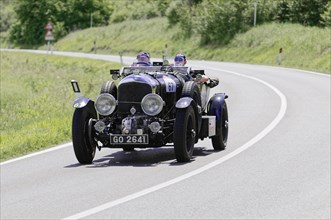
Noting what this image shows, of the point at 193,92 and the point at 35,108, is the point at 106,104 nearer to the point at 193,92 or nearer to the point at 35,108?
the point at 193,92

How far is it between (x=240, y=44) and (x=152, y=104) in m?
38.5

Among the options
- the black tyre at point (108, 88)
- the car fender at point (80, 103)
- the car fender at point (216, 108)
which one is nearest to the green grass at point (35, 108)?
the car fender at point (80, 103)

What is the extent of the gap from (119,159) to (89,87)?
13529mm

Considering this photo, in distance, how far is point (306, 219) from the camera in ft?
24.3

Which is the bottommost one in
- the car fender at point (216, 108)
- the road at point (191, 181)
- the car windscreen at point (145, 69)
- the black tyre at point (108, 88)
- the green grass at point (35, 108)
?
the green grass at point (35, 108)

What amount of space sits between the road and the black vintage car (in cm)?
41

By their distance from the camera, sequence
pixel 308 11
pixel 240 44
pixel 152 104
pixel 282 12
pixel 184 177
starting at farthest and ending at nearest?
pixel 282 12
pixel 240 44
pixel 308 11
pixel 152 104
pixel 184 177

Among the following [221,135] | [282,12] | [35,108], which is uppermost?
[282,12]

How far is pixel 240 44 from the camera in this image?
157ft

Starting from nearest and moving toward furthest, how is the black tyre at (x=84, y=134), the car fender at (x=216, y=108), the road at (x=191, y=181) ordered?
the road at (x=191, y=181) → the black tyre at (x=84, y=134) → the car fender at (x=216, y=108)

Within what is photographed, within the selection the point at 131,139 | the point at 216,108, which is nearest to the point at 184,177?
the point at 131,139

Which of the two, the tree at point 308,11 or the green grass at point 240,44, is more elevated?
the tree at point 308,11

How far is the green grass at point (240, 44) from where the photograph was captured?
128 ft

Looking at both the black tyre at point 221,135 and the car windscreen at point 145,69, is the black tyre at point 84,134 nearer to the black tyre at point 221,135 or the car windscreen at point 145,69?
the car windscreen at point 145,69
